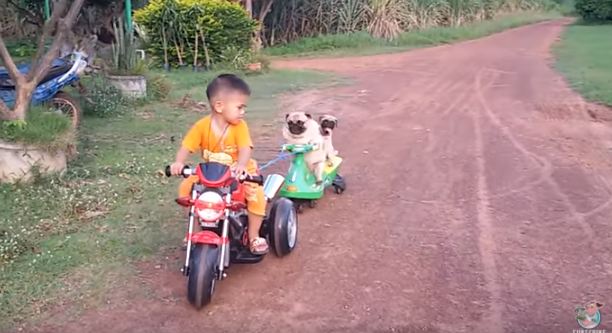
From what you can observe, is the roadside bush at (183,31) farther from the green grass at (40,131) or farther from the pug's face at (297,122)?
the pug's face at (297,122)

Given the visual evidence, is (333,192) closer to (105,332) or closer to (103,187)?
(103,187)

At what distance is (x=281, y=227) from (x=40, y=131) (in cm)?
292

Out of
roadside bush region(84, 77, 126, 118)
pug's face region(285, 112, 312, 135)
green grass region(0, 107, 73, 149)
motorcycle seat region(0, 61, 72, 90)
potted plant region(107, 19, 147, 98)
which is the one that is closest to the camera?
pug's face region(285, 112, 312, 135)

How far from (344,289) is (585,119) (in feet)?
21.9

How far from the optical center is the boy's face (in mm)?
4223

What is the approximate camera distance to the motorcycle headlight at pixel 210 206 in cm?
399

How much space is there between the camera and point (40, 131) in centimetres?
643

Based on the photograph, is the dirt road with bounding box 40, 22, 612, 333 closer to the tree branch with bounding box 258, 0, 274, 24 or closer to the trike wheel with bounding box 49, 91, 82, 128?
the trike wheel with bounding box 49, 91, 82, 128

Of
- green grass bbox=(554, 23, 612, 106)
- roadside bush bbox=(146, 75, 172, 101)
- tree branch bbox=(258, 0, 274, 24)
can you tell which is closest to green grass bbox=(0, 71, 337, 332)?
roadside bush bbox=(146, 75, 172, 101)

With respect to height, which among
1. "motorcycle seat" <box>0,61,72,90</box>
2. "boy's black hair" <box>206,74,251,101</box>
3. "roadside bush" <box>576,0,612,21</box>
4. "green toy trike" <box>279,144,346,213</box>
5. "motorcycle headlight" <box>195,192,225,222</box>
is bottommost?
"green toy trike" <box>279,144,346,213</box>

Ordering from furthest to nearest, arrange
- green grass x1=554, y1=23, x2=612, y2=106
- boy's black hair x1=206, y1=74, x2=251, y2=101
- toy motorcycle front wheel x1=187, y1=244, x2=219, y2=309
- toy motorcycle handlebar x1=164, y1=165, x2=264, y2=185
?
1. green grass x1=554, y1=23, x2=612, y2=106
2. boy's black hair x1=206, y1=74, x2=251, y2=101
3. toy motorcycle handlebar x1=164, y1=165, x2=264, y2=185
4. toy motorcycle front wheel x1=187, y1=244, x2=219, y2=309

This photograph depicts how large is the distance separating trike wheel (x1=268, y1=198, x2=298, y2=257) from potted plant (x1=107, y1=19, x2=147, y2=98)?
20.7ft

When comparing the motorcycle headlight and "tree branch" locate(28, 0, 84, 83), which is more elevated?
"tree branch" locate(28, 0, 84, 83)

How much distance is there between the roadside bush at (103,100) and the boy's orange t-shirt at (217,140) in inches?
214
